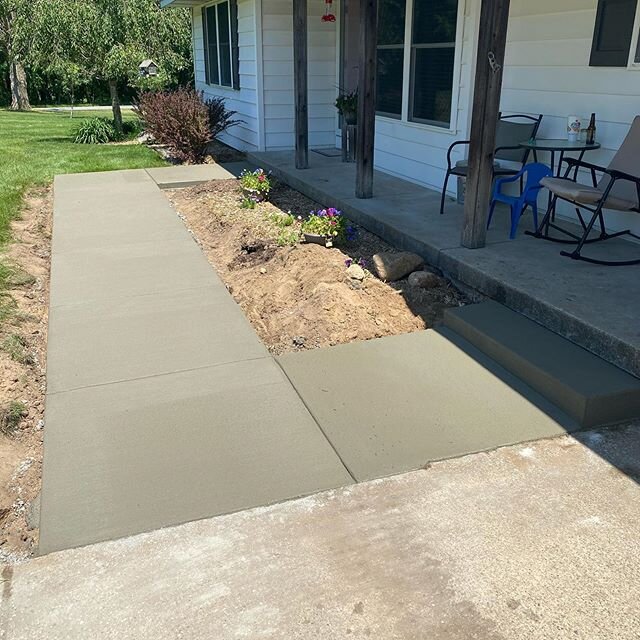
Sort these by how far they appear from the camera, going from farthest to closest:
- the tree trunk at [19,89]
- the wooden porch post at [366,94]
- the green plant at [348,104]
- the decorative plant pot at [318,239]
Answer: the tree trunk at [19,89]
the green plant at [348,104]
the wooden porch post at [366,94]
the decorative plant pot at [318,239]

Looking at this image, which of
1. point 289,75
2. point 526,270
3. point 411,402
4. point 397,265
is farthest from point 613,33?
point 289,75

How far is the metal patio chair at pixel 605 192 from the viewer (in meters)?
4.10

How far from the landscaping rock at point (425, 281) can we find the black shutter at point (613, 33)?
6.85 ft

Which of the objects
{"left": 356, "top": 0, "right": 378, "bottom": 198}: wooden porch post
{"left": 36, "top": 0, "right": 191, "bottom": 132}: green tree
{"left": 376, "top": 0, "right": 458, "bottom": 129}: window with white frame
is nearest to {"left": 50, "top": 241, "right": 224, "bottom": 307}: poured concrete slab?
{"left": 356, "top": 0, "right": 378, "bottom": 198}: wooden porch post

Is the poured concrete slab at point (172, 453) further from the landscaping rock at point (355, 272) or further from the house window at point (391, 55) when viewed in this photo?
the house window at point (391, 55)

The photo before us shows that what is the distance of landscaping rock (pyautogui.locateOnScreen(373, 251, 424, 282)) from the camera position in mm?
4523

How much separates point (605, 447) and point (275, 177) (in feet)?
21.3

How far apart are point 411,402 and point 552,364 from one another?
2.38 ft

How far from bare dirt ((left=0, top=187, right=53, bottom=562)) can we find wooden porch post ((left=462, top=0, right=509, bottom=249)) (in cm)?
297

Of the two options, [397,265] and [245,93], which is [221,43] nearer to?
[245,93]

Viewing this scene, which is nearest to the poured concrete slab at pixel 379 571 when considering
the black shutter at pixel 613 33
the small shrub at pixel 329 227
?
the small shrub at pixel 329 227

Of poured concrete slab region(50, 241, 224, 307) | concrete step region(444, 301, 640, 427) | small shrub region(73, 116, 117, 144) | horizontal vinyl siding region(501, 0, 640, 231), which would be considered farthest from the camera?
small shrub region(73, 116, 117, 144)

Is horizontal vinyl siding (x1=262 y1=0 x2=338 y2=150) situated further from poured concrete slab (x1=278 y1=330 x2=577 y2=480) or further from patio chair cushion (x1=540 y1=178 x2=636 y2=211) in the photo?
poured concrete slab (x1=278 y1=330 x2=577 y2=480)

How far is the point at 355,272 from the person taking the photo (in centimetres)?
450
